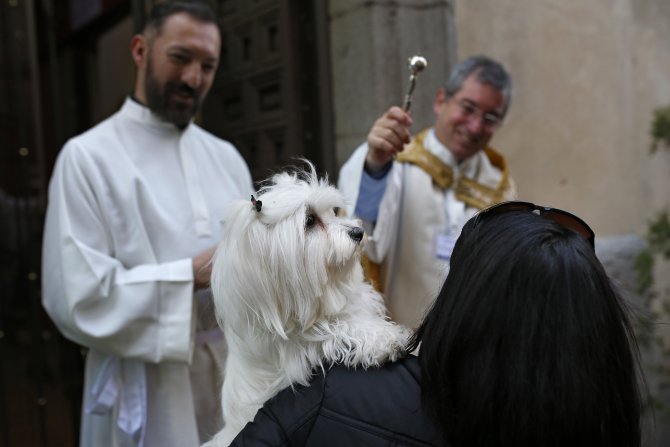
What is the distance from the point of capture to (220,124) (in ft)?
13.6

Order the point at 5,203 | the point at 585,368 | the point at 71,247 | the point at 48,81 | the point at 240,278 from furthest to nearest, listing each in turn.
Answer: the point at 48,81 → the point at 5,203 → the point at 71,247 → the point at 240,278 → the point at 585,368

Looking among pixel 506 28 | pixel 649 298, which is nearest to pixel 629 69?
pixel 506 28

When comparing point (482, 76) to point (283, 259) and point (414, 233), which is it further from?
point (283, 259)

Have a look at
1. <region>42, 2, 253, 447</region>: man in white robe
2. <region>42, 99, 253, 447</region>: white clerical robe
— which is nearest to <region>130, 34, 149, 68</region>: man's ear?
<region>42, 2, 253, 447</region>: man in white robe

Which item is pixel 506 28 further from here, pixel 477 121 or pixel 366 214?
pixel 366 214

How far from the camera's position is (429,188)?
2822 mm

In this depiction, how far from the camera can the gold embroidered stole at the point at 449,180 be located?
2.85 metres

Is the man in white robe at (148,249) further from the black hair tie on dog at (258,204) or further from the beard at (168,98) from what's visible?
the black hair tie on dog at (258,204)

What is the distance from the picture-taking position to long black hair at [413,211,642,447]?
1.10 meters

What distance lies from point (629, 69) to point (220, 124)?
2.89 meters

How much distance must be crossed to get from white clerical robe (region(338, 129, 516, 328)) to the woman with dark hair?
1.42m

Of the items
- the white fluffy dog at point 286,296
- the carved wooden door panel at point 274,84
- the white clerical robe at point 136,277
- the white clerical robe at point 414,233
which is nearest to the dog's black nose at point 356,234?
the white fluffy dog at point 286,296

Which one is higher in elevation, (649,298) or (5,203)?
(5,203)

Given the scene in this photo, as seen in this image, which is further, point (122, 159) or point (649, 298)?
point (649, 298)
